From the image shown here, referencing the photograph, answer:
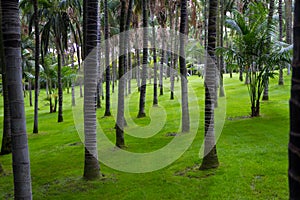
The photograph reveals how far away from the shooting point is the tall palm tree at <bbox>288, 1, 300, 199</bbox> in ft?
6.10

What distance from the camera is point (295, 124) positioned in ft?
6.17

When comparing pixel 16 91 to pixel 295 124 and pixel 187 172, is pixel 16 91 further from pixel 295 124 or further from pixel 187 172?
pixel 187 172

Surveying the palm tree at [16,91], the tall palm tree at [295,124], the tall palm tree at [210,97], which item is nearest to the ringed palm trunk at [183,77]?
the tall palm tree at [210,97]

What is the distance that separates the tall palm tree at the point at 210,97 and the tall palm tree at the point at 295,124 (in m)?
6.04

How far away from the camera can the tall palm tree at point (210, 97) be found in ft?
26.2

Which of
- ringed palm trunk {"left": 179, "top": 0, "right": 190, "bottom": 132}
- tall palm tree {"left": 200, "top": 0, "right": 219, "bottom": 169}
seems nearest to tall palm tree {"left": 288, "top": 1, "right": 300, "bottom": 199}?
tall palm tree {"left": 200, "top": 0, "right": 219, "bottom": 169}

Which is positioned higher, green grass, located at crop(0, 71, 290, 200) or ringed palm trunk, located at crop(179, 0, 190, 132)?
ringed palm trunk, located at crop(179, 0, 190, 132)

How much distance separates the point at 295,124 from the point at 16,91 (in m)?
3.57

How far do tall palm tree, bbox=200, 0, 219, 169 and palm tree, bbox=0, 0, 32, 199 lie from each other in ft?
15.9

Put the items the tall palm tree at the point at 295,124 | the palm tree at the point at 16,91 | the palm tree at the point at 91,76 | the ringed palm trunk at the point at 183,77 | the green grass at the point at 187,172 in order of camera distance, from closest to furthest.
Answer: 1. the tall palm tree at the point at 295,124
2. the palm tree at the point at 16,91
3. the green grass at the point at 187,172
4. the palm tree at the point at 91,76
5. the ringed palm trunk at the point at 183,77

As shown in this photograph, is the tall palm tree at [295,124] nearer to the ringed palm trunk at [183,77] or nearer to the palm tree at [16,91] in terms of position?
the palm tree at [16,91]

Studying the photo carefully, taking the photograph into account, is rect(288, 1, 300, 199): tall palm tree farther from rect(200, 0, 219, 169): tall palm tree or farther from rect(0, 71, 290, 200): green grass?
rect(200, 0, 219, 169): tall palm tree

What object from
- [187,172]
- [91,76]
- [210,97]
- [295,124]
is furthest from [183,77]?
[295,124]

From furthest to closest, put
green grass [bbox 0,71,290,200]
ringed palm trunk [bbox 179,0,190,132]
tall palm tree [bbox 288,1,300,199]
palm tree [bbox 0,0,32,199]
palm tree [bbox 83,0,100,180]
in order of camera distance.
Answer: ringed palm trunk [bbox 179,0,190,132], palm tree [bbox 83,0,100,180], green grass [bbox 0,71,290,200], palm tree [bbox 0,0,32,199], tall palm tree [bbox 288,1,300,199]
